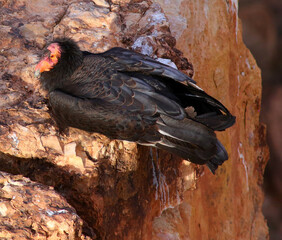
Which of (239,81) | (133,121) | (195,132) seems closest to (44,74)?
(133,121)

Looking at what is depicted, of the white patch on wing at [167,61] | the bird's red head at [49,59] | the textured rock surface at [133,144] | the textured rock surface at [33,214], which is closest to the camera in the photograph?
the textured rock surface at [33,214]

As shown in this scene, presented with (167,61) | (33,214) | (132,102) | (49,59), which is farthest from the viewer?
(167,61)

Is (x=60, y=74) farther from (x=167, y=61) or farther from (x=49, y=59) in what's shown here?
(x=167, y=61)

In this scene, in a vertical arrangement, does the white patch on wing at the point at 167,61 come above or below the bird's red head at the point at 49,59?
above

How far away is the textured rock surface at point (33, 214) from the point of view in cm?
263

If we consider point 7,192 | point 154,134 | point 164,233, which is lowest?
point 164,233

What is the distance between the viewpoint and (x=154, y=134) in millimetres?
3539

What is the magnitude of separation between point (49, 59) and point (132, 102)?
843 mm

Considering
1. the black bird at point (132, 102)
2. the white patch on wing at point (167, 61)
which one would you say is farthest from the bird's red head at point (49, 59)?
the white patch on wing at point (167, 61)

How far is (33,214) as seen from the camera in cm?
273

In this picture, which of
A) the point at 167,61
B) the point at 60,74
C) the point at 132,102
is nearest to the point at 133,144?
the point at 132,102

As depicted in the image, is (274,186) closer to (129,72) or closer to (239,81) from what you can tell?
(239,81)

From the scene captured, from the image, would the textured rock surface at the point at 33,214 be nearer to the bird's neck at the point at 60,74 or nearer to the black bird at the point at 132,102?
the black bird at the point at 132,102

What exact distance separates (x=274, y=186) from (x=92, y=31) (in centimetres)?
725
